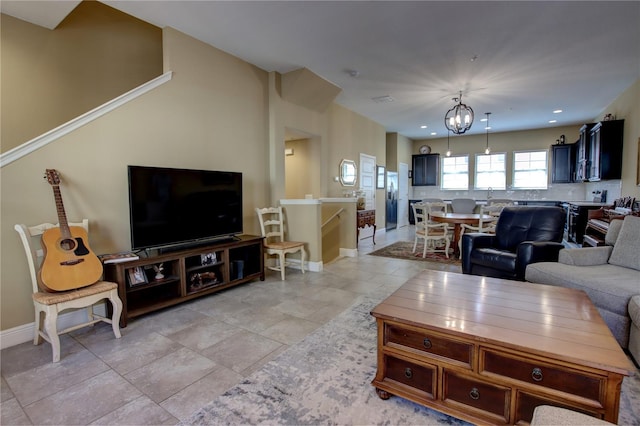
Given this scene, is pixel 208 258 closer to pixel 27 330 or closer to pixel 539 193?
pixel 27 330

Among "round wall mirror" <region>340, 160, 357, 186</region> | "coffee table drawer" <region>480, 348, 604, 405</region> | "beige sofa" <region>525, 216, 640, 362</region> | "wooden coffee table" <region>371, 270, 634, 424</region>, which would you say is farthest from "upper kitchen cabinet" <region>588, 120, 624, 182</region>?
"coffee table drawer" <region>480, 348, 604, 405</region>

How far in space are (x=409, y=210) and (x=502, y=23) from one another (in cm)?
788

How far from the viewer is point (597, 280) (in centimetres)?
235

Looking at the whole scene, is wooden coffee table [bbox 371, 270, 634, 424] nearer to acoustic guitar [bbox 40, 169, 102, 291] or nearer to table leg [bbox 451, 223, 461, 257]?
acoustic guitar [bbox 40, 169, 102, 291]

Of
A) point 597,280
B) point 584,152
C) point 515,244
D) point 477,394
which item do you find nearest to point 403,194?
point 584,152

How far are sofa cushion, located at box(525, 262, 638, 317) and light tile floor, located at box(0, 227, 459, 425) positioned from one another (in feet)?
5.67

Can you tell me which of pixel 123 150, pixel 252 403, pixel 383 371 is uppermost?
pixel 123 150

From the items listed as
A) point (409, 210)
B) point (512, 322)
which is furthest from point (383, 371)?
point (409, 210)

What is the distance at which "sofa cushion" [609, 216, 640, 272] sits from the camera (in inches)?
103

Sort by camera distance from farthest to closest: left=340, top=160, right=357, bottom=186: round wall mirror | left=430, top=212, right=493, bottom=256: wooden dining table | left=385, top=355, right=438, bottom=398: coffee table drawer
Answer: left=340, top=160, right=357, bottom=186: round wall mirror
left=430, top=212, right=493, bottom=256: wooden dining table
left=385, top=355, right=438, bottom=398: coffee table drawer

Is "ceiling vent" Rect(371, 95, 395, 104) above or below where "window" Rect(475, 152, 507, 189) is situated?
above

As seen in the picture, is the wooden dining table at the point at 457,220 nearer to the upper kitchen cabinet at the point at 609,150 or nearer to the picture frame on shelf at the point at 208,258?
the upper kitchen cabinet at the point at 609,150

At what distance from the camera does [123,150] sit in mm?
3082

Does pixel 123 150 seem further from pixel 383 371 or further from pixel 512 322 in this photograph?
pixel 512 322
